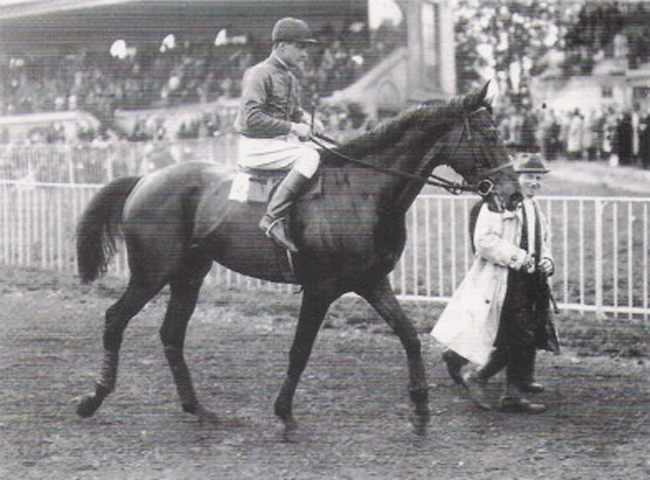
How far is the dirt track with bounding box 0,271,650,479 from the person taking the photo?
436 cm

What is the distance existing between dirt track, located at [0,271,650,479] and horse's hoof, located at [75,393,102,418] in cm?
5

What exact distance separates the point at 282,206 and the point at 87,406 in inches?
70.6

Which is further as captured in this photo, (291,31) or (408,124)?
(291,31)

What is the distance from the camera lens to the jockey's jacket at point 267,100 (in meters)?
5.25

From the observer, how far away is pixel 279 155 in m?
5.33

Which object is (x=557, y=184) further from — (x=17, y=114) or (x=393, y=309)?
(x=17, y=114)

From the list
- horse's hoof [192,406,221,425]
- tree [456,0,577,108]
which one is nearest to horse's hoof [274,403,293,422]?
horse's hoof [192,406,221,425]

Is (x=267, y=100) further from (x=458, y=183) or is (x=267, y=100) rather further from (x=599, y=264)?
(x=599, y=264)

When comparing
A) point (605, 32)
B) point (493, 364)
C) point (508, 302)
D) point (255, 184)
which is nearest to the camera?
point (255, 184)

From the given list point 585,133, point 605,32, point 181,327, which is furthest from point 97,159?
point 181,327

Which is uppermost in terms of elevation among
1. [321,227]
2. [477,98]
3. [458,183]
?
[477,98]

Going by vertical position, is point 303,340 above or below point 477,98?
below

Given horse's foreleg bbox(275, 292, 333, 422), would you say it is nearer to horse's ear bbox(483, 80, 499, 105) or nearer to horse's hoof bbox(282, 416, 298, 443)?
horse's hoof bbox(282, 416, 298, 443)

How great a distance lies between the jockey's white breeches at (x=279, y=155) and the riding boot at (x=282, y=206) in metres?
0.06
